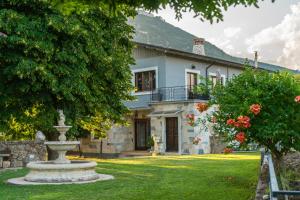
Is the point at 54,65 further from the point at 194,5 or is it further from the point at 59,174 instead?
the point at 194,5

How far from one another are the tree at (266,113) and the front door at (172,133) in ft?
64.5

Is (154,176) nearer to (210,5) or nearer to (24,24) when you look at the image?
(24,24)

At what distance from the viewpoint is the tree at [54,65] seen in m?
18.3

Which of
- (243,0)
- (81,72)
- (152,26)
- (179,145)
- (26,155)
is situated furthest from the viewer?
(152,26)

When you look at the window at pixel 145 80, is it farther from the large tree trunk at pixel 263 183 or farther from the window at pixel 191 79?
the large tree trunk at pixel 263 183

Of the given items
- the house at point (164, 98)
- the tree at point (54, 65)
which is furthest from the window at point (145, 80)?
the tree at point (54, 65)

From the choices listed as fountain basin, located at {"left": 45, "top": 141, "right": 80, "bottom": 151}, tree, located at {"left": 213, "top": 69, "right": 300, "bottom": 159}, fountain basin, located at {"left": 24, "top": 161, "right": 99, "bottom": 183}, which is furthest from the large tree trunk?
fountain basin, located at {"left": 45, "top": 141, "right": 80, "bottom": 151}

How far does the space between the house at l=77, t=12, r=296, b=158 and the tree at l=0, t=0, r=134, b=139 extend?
25.7ft

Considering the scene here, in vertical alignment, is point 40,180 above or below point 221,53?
A: below

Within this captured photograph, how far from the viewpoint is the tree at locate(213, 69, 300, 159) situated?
33.3 ft

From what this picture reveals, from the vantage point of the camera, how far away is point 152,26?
39.7m

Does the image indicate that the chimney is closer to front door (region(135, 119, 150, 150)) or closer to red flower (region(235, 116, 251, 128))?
front door (region(135, 119, 150, 150))

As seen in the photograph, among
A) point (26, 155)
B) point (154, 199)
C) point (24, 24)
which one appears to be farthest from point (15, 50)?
point (154, 199)

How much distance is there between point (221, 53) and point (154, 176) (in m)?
28.2
